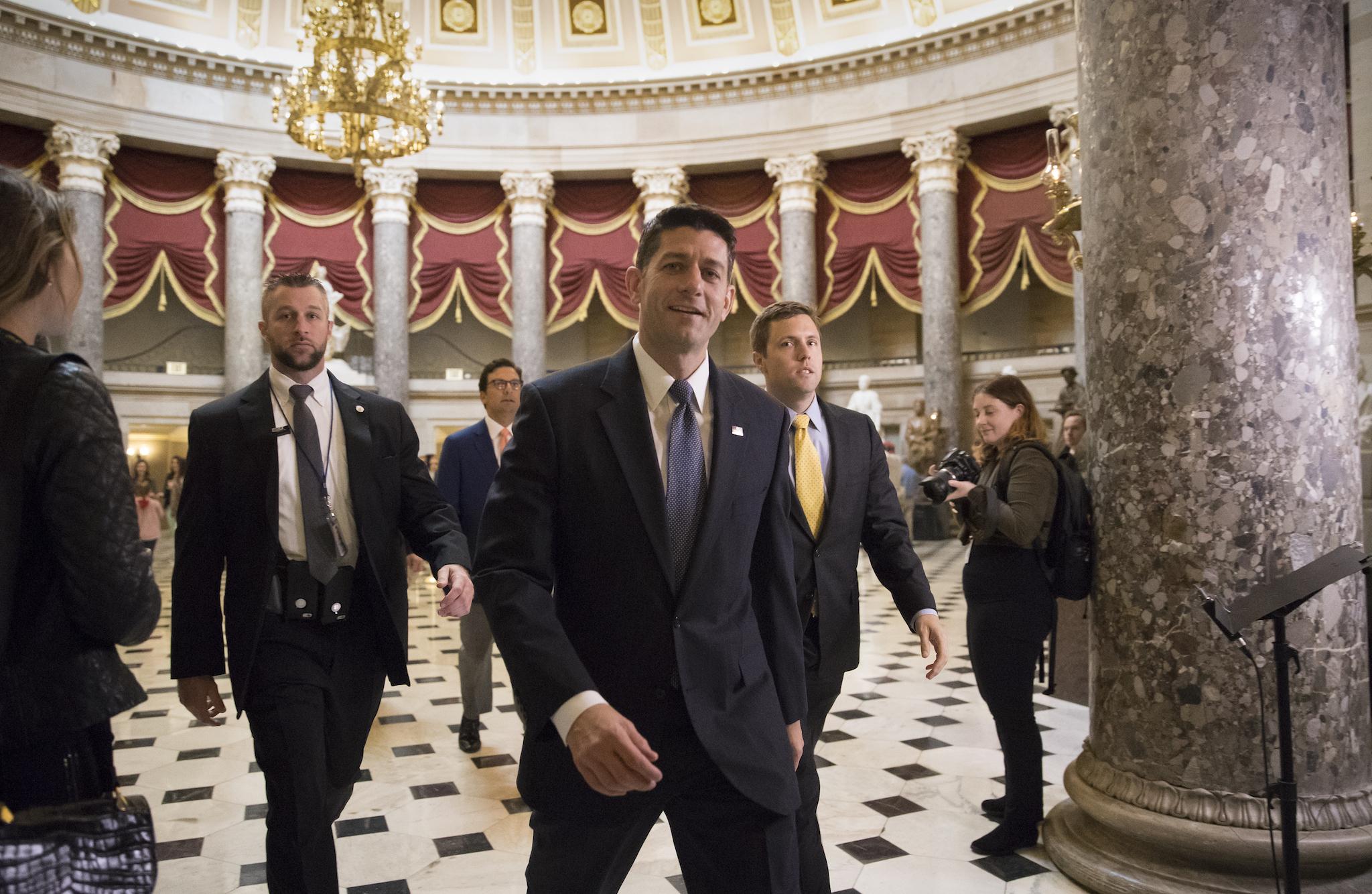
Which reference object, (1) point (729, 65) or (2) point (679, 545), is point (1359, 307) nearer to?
(2) point (679, 545)

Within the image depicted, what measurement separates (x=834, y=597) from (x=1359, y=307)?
5676 mm

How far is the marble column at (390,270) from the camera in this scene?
19.6m

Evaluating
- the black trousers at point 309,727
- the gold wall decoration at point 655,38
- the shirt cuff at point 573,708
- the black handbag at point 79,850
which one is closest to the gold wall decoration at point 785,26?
the gold wall decoration at point 655,38

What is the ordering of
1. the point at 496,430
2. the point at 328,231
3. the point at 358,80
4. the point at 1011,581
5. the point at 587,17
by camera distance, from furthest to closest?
the point at 587,17, the point at 328,231, the point at 358,80, the point at 496,430, the point at 1011,581

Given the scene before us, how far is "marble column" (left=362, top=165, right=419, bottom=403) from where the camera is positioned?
19.6 m

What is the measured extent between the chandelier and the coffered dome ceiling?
6967 millimetres

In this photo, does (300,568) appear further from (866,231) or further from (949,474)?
(866,231)

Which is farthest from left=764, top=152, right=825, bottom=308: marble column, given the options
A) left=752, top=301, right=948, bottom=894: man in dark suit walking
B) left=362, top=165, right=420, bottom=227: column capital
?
left=752, top=301, right=948, bottom=894: man in dark suit walking

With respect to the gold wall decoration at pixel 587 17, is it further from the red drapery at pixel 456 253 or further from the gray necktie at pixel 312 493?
the gray necktie at pixel 312 493

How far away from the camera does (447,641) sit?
8688 millimetres

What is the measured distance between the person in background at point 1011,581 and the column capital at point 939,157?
51.4 ft

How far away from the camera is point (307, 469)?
2.67m

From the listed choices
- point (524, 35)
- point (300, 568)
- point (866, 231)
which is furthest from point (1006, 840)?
point (524, 35)

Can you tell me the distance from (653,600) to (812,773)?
1093 mm
